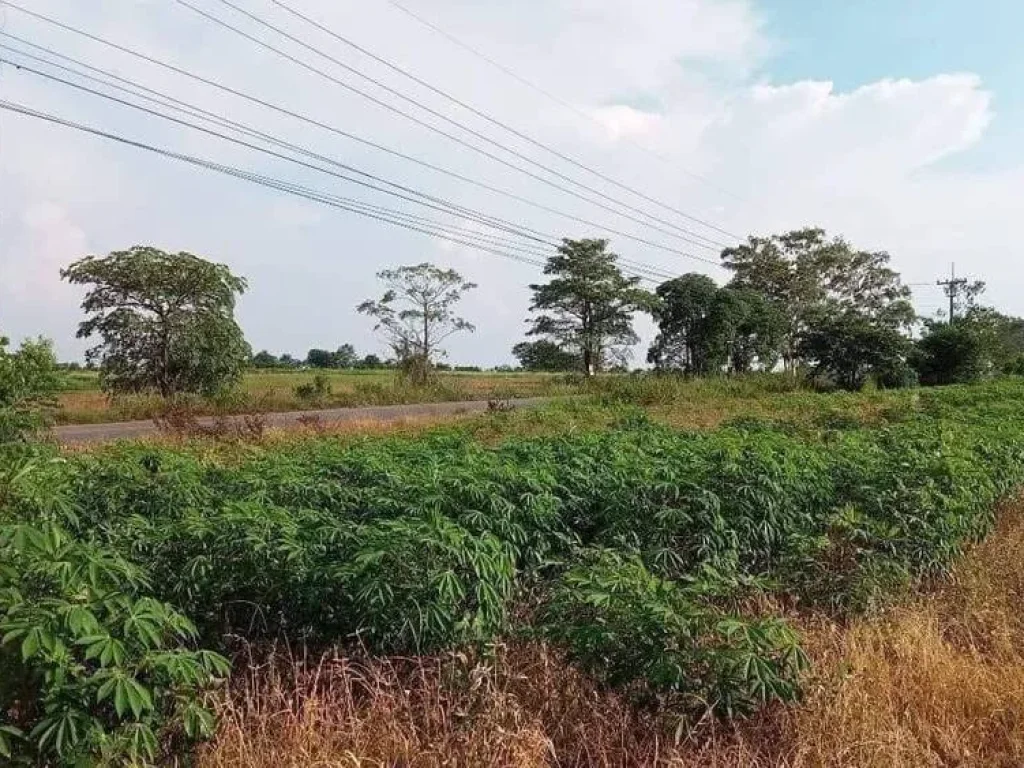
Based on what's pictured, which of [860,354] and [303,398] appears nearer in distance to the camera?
[303,398]

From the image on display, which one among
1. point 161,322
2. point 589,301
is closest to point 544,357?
point 589,301

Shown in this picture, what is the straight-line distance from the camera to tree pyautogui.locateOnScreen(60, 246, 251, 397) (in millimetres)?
23578

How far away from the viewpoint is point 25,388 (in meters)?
5.46

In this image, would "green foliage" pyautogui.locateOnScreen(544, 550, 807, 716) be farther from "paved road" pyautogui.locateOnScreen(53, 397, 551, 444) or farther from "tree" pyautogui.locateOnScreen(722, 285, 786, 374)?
"tree" pyautogui.locateOnScreen(722, 285, 786, 374)

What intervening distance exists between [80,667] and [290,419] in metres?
19.3

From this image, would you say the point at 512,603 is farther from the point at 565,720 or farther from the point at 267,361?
the point at 267,361

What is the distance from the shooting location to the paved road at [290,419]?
667 inches

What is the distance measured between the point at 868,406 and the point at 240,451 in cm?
1842

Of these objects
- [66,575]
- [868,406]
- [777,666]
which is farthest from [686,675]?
[868,406]

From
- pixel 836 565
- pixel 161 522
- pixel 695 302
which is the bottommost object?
pixel 836 565

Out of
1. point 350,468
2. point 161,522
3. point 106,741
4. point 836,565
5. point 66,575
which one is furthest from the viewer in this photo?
point 350,468

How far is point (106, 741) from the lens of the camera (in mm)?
2514

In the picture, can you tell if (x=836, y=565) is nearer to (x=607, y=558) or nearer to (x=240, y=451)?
(x=607, y=558)

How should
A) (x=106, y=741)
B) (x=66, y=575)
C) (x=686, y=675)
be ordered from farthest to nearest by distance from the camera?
(x=686, y=675) < (x=66, y=575) < (x=106, y=741)
